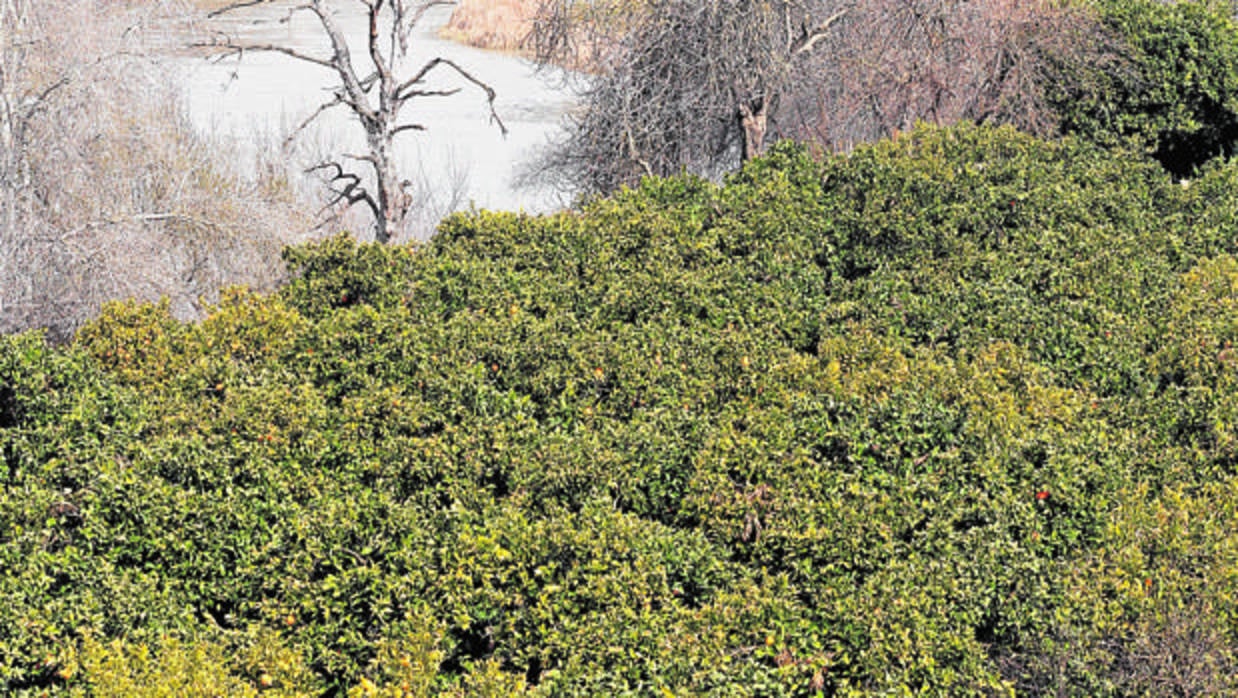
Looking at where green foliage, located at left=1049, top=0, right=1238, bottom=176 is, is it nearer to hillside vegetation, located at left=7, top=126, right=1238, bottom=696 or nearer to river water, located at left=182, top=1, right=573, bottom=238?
hillside vegetation, located at left=7, top=126, right=1238, bottom=696

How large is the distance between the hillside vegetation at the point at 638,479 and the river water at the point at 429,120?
16.0 meters

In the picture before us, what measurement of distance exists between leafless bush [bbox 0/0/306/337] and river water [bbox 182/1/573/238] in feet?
10.3

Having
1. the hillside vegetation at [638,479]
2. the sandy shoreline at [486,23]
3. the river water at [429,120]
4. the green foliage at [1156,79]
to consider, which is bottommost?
the hillside vegetation at [638,479]

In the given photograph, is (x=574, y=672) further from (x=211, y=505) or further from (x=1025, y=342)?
(x=1025, y=342)

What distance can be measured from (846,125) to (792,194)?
1202 centimetres

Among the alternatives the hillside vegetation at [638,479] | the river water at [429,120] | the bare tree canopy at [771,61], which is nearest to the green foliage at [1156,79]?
the bare tree canopy at [771,61]

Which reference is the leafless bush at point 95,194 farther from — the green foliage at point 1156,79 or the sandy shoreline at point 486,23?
the green foliage at point 1156,79

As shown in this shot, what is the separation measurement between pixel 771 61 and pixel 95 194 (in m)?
12.9

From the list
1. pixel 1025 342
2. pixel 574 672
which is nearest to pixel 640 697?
pixel 574 672

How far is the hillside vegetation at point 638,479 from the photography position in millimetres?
5988

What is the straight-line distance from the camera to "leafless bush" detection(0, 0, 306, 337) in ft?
69.5

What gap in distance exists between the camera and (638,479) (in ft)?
24.4

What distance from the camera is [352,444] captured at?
7.90 meters

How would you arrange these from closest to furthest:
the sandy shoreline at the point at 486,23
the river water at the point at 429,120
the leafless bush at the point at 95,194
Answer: the leafless bush at the point at 95,194 < the river water at the point at 429,120 < the sandy shoreline at the point at 486,23
